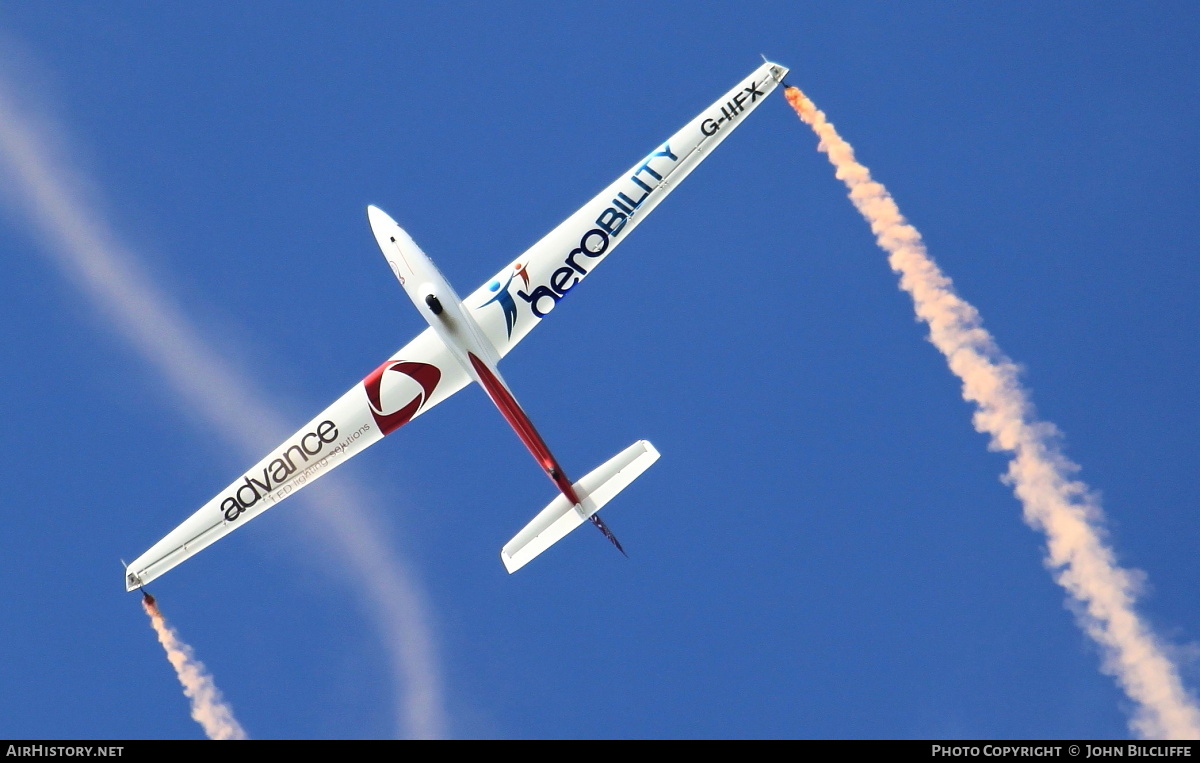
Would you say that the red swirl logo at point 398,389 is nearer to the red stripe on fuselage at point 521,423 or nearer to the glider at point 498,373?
the glider at point 498,373

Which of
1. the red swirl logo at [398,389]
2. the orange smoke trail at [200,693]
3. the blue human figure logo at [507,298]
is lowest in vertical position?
the orange smoke trail at [200,693]

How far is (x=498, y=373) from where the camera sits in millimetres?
32000

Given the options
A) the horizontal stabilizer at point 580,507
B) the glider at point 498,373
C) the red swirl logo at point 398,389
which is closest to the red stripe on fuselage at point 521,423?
the glider at point 498,373

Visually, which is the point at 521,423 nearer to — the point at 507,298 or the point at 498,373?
the point at 498,373

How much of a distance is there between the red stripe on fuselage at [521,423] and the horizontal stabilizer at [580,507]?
34cm

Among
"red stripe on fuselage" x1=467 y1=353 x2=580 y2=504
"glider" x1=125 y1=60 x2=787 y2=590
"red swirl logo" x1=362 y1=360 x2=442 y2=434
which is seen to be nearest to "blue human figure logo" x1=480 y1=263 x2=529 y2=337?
"glider" x1=125 y1=60 x2=787 y2=590

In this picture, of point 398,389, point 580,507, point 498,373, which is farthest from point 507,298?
point 580,507

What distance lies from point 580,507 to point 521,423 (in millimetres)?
2897

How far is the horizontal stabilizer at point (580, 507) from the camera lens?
31219 mm

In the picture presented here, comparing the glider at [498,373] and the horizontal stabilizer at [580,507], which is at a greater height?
the glider at [498,373]

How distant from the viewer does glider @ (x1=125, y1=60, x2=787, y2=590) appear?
31.4 metres

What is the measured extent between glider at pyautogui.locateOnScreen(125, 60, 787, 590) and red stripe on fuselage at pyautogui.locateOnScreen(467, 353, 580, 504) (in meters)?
0.03

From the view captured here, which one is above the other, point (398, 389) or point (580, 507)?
point (398, 389)
